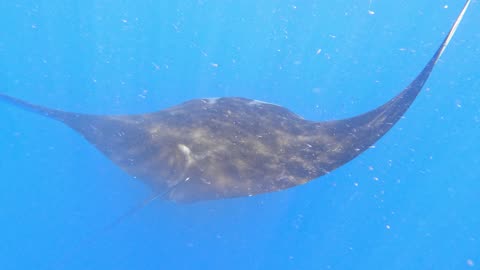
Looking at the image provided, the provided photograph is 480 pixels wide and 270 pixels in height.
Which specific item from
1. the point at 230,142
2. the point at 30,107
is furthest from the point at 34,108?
the point at 230,142

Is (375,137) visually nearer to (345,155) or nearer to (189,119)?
(345,155)

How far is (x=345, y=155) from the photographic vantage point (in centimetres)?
378

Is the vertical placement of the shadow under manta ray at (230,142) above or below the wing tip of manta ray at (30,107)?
below

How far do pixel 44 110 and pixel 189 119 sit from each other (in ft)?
6.79

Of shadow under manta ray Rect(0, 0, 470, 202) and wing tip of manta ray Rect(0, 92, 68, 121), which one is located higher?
wing tip of manta ray Rect(0, 92, 68, 121)

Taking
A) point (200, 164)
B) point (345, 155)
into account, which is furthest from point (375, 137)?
point (200, 164)

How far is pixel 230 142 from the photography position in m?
4.28

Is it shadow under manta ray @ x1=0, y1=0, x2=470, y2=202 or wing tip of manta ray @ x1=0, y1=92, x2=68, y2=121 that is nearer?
shadow under manta ray @ x1=0, y1=0, x2=470, y2=202

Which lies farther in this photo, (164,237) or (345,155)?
(164,237)

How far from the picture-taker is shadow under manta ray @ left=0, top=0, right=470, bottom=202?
12.6 feet

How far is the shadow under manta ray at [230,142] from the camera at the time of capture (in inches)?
151

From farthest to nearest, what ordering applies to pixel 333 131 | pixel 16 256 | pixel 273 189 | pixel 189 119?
pixel 16 256, pixel 189 119, pixel 333 131, pixel 273 189

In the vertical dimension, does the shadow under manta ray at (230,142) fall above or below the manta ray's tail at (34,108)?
below

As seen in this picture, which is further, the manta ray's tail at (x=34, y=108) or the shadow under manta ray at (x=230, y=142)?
the manta ray's tail at (x=34, y=108)
